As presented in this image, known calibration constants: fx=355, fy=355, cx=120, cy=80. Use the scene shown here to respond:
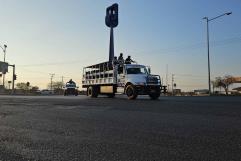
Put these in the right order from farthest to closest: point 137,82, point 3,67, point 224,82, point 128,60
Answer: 1. point 224,82
2. point 3,67
3. point 128,60
4. point 137,82

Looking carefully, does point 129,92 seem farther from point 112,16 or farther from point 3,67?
point 3,67

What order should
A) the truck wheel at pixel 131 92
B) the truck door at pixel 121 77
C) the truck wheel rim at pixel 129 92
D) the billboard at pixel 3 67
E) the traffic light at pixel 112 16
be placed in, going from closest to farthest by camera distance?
1. the truck wheel at pixel 131 92
2. the truck wheel rim at pixel 129 92
3. the truck door at pixel 121 77
4. the traffic light at pixel 112 16
5. the billboard at pixel 3 67

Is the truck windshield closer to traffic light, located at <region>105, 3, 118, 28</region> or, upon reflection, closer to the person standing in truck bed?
the person standing in truck bed

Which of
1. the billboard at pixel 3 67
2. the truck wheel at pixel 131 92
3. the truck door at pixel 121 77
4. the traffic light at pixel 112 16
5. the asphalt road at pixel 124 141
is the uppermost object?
the traffic light at pixel 112 16

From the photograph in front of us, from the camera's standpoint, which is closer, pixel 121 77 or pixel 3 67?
pixel 121 77

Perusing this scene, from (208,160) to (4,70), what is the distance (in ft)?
242

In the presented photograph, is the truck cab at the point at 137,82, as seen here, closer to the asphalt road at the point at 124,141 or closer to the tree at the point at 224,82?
the asphalt road at the point at 124,141

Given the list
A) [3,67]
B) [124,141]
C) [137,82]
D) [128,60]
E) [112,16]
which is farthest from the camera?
[3,67]

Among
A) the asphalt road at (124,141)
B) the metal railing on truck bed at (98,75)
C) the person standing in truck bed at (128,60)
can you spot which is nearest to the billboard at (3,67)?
the metal railing on truck bed at (98,75)

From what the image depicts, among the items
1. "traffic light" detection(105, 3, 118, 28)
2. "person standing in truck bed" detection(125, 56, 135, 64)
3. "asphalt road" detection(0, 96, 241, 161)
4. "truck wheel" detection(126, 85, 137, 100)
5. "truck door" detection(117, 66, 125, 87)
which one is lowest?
"asphalt road" detection(0, 96, 241, 161)

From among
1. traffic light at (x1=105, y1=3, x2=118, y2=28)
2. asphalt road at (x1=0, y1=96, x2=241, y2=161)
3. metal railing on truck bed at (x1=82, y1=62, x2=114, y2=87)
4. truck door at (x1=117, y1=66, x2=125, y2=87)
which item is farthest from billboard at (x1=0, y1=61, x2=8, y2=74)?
asphalt road at (x1=0, y1=96, x2=241, y2=161)

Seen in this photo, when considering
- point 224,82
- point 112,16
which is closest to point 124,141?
point 112,16

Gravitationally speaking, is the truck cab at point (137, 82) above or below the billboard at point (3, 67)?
below

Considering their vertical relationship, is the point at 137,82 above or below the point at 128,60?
below
